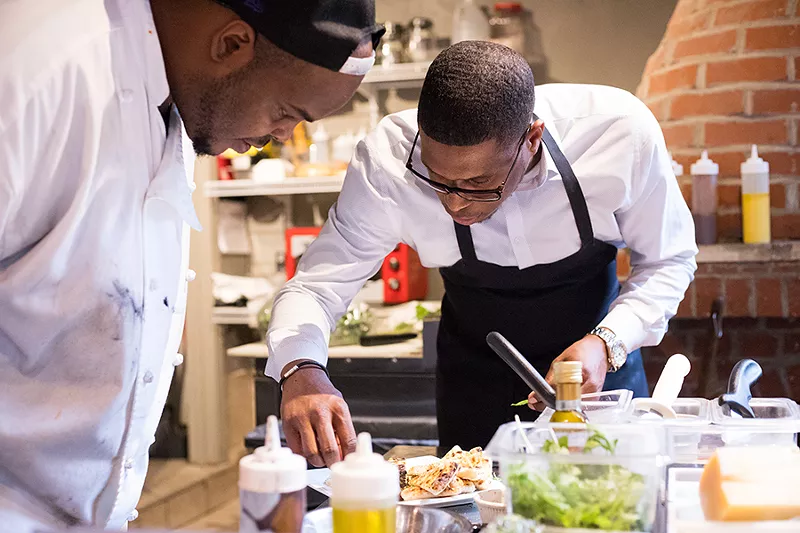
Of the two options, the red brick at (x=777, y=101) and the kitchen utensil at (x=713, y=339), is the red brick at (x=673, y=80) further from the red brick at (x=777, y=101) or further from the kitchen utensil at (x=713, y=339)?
the kitchen utensil at (x=713, y=339)

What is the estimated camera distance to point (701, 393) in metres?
3.62

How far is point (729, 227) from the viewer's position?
3545mm

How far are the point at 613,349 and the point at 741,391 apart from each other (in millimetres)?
505

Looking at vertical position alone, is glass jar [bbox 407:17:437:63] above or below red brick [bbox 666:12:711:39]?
above

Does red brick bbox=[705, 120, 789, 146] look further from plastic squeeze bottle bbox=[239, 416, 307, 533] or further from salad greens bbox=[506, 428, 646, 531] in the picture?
plastic squeeze bottle bbox=[239, 416, 307, 533]

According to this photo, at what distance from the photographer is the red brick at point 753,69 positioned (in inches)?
136

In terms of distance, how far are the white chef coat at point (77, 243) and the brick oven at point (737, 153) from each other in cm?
260

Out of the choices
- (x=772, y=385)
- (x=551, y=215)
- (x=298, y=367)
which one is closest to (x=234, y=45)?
(x=298, y=367)

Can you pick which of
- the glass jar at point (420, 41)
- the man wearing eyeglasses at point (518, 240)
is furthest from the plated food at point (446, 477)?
the glass jar at point (420, 41)

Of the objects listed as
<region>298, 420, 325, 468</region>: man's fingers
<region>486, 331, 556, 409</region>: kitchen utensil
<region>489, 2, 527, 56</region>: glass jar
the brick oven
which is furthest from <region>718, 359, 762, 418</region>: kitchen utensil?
<region>489, 2, 527, 56</region>: glass jar

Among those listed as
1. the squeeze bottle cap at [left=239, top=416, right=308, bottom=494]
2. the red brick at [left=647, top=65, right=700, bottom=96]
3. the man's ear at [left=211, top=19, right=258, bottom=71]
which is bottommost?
the squeeze bottle cap at [left=239, top=416, right=308, bottom=494]

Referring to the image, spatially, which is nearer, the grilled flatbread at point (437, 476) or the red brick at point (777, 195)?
the grilled flatbread at point (437, 476)

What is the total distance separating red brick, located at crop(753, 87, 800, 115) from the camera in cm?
345

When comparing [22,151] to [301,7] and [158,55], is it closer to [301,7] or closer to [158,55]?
[158,55]
